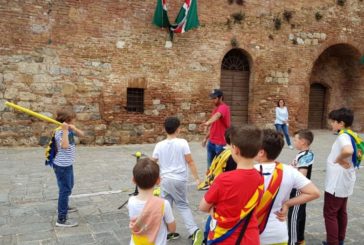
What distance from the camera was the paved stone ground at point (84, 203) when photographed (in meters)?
4.01

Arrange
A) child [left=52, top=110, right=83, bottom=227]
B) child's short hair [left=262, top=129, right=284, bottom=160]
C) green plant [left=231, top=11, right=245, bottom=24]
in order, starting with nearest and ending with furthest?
child's short hair [left=262, top=129, right=284, bottom=160] → child [left=52, top=110, right=83, bottom=227] → green plant [left=231, top=11, right=245, bottom=24]

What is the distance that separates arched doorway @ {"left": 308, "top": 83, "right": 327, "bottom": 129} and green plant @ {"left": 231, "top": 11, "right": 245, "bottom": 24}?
17.3ft

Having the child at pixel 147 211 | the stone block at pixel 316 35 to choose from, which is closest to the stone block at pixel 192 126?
the stone block at pixel 316 35

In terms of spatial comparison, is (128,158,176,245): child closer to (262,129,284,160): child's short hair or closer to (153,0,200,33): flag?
(262,129,284,160): child's short hair

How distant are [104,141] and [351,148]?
8045 mm

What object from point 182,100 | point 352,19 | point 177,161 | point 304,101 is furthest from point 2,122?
point 352,19

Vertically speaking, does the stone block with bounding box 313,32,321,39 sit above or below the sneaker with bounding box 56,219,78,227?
above

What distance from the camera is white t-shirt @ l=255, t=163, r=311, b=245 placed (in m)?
2.48

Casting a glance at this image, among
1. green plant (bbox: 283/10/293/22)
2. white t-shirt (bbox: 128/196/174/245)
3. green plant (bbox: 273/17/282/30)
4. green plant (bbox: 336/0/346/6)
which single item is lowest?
white t-shirt (bbox: 128/196/174/245)

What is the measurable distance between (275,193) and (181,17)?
29.5 ft

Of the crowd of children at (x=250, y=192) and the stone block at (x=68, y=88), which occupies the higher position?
the stone block at (x=68, y=88)

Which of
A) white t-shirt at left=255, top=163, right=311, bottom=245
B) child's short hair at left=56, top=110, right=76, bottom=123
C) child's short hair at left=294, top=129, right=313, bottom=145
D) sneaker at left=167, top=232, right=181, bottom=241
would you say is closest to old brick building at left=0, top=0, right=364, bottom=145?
child's short hair at left=56, top=110, right=76, bottom=123

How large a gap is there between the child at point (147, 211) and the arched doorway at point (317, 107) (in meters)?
14.0

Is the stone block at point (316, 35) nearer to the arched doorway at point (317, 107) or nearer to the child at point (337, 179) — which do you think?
the arched doorway at point (317, 107)
